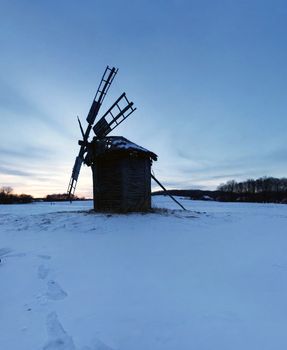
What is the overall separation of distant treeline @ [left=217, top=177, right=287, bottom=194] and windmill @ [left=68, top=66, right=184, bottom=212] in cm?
10978

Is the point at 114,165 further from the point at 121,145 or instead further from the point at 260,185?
the point at 260,185

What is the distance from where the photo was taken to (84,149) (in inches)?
742

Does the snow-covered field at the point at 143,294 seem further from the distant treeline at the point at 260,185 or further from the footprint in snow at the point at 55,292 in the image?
the distant treeline at the point at 260,185

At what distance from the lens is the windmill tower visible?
17438 mm

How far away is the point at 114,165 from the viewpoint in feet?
58.1

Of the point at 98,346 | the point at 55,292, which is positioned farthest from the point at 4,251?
the point at 98,346

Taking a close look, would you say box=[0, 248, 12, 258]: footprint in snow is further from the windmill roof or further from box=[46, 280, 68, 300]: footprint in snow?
the windmill roof

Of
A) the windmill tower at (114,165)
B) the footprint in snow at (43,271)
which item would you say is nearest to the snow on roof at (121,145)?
the windmill tower at (114,165)

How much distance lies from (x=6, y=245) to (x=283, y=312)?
871cm

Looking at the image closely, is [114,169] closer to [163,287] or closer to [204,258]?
[204,258]

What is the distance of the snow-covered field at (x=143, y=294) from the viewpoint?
3.73 metres

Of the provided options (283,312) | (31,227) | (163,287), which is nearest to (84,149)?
(31,227)

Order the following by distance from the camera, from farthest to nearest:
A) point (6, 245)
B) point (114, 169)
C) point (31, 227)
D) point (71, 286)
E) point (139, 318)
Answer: point (114, 169)
point (31, 227)
point (6, 245)
point (71, 286)
point (139, 318)

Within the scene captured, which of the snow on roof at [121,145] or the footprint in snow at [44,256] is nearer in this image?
the footprint in snow at [44,256]
